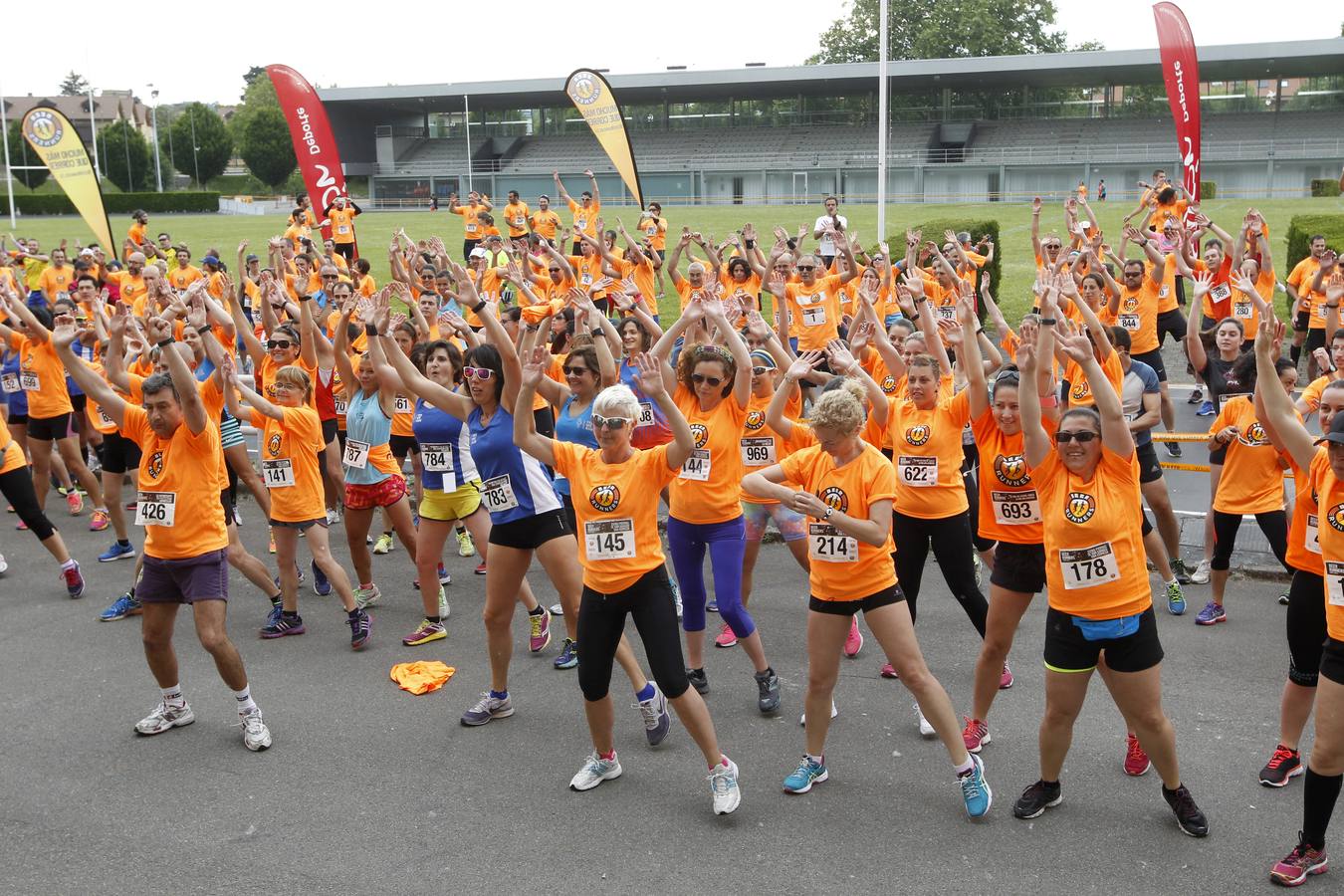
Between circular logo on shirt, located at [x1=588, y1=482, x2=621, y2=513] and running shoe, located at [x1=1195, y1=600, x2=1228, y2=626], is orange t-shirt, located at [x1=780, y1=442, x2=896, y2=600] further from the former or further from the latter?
running shoe, located at [x1=1195, y1=600, x2=1228, y2=626]

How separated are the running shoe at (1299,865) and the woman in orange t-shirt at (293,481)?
524 centimetres

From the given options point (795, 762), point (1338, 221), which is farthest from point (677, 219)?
point (795, 762)

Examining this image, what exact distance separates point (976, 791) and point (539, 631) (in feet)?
10.2

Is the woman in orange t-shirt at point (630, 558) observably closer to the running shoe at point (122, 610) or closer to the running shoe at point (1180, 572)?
the running shoe at point (1180, 572)

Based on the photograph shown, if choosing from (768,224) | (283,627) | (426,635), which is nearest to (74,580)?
(283,627)

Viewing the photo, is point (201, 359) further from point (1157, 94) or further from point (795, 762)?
point (1157, 94)

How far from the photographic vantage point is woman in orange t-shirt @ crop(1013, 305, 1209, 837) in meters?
4.57

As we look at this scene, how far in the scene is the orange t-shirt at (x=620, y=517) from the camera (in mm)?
5008

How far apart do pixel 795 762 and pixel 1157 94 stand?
59911 millimetres

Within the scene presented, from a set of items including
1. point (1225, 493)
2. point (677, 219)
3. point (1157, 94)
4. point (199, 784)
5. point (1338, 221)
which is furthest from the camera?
point (1157, 94)

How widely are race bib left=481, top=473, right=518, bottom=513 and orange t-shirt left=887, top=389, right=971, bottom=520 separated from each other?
198cm

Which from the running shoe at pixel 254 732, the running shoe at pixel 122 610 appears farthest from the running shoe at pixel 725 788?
the running shoe at pixel 122 610

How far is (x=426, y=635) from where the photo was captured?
7371mm

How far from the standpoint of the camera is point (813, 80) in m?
58.3
